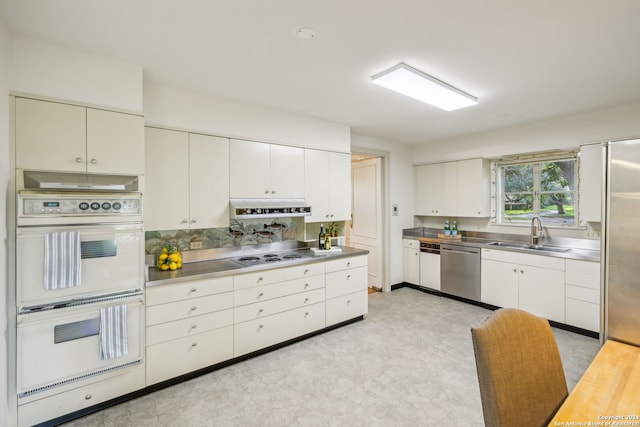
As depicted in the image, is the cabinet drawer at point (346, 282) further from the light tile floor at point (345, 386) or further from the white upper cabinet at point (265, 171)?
the white upper cabinet at point (265, 171)

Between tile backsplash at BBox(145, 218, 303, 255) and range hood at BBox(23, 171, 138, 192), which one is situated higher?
range hood at BBox(23, 171, 138, 192)

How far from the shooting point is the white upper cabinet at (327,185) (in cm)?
372

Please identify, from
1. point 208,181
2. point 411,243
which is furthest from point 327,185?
point 411,243

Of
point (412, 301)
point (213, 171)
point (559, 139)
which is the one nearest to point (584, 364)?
point (412, 301)

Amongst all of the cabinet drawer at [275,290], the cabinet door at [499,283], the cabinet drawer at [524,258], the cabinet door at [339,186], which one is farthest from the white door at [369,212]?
the cabinet drawer at [275,290]

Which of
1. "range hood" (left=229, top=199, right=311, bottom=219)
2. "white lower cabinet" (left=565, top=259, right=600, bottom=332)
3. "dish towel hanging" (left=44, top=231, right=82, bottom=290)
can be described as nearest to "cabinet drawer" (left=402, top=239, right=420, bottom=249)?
"white lower cabinet" (left=565, top=259, right=600, bottom=332)

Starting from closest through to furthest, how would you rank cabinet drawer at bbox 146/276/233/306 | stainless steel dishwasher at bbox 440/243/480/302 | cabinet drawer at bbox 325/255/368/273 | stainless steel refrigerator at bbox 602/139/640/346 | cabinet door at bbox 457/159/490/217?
stainless steel refrigerator at bbox 602/139/640/346
cabinet drawer at bbox 146/276/233/306
cabinet drawer at bbox 325/255/368/273
stainless steel dishwasher at bbox 440/243/480/302
cabinet door at bbox 457/159/490/217

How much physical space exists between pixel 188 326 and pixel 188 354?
24cm

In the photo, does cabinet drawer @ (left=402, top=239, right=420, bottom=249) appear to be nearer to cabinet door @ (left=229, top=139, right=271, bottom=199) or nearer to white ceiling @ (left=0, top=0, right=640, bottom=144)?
white ceiling @ (left=0, top=0, right=640, bottom=144)

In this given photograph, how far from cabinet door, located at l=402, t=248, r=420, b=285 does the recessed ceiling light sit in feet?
13.4

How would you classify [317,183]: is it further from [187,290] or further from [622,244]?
[622,244]

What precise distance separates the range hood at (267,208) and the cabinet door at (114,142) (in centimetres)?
94

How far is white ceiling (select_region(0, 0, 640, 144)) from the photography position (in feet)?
5.58

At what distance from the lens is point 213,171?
3010mm
